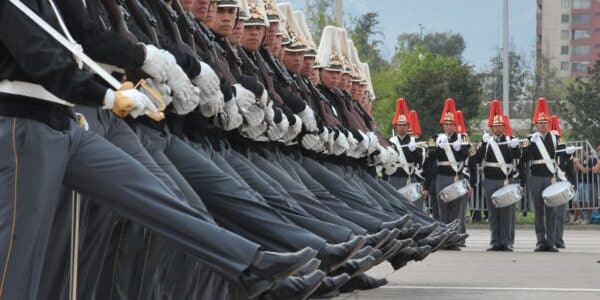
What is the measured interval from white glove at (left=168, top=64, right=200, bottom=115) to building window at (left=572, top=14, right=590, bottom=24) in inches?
5765

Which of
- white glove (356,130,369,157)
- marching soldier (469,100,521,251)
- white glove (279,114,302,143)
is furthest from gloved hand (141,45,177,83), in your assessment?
marching soldier (469,100,521,251)

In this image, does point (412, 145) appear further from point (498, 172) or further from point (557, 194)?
point (557, 194)

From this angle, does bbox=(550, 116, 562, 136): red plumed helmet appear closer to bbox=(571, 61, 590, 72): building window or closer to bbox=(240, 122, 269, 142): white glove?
bbox=(240, 122, 269, 142): white glove

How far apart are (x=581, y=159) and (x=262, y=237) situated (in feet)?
78.2

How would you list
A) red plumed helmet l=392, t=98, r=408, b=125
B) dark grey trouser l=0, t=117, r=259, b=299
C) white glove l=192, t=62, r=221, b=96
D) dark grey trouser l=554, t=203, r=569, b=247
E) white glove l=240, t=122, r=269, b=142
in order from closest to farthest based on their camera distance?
dark grey trouser l=0, t=117, r=259, b=299, white glove l=192, t=62, r=221, b=96, white glove l=240, t=122, r=269, b=142, dark grey trouser l=554, t=203, r=569, b=247, red plumed helmet l=392, t=98, r=408, b=125

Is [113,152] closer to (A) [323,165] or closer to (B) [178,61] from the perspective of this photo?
(B) [178,61]

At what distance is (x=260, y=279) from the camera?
276 inches

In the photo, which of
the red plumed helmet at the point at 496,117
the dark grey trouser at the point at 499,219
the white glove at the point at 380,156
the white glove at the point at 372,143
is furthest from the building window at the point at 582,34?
the white glove at the point at 372,143

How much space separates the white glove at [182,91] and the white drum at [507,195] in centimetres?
1444

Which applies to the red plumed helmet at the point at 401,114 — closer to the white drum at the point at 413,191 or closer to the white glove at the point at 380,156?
the white drum at the point at 413,191

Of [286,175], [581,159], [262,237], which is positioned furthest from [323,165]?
[581,159]

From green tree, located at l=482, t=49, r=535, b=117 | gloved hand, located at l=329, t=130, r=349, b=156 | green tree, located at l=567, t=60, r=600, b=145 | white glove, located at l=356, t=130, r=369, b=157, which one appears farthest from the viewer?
green tree, located at l=482, t=49, r=535, b=117

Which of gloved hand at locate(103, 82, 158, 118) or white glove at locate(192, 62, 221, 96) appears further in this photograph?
white glove at locate(192, 62, 221, 96)

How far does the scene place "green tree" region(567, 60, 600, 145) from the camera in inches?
1811
